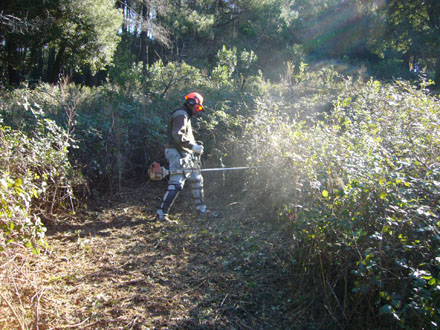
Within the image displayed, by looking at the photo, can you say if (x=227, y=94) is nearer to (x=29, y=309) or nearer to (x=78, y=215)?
(x=78, y=215)

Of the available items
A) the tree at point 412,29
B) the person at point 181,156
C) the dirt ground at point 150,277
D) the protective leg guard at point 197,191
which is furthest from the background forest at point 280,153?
the person at point 181,156

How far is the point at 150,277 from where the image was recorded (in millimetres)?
3635

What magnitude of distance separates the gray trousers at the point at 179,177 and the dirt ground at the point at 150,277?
1.10 ft

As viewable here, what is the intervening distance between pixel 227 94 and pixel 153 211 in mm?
3898

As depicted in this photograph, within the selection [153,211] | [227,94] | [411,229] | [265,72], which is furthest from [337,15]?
[411,229]

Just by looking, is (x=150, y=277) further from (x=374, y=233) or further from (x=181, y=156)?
(x=374, y=233)

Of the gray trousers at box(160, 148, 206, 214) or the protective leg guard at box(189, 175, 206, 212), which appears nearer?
the gray trousers at box(160, 148, 206, 214)

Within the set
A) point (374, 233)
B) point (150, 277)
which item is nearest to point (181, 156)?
point (150, 277)

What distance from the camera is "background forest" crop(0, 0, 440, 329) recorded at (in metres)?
2.48

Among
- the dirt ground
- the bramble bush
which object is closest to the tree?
the bramble bush

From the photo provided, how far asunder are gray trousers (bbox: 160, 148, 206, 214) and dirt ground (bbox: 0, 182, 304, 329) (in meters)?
0.34

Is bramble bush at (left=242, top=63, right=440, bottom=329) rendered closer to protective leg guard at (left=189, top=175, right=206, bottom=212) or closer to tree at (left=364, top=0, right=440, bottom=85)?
protective leg guard at (left=189, top=175, right=206, bottom=212)

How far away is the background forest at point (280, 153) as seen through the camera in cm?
248

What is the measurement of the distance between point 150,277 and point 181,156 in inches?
84.4
